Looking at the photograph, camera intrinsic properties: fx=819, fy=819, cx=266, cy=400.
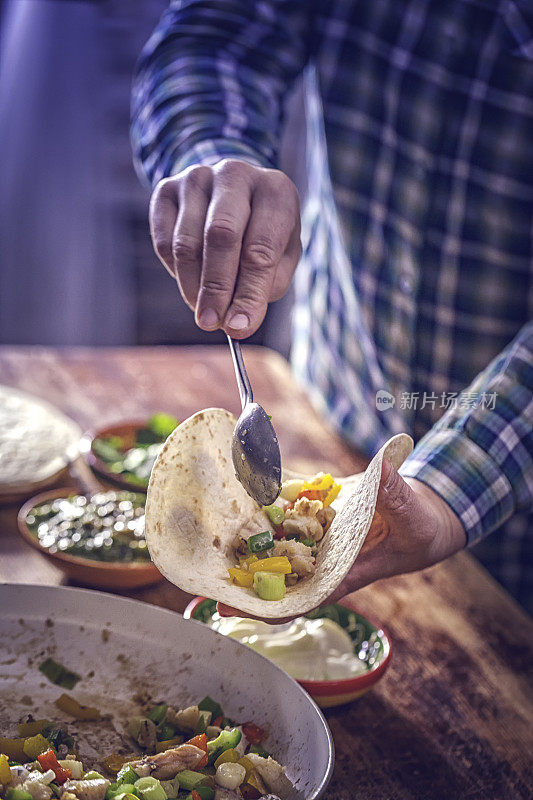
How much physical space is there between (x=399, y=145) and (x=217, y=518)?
1.24 meters

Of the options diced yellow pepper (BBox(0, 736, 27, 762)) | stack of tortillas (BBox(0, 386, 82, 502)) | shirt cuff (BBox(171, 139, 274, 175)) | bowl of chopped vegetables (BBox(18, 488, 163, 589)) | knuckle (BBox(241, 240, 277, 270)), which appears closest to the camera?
diced yellow pepper (BBox(0, 736, 27, 762))

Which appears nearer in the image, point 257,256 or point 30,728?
point 30,728

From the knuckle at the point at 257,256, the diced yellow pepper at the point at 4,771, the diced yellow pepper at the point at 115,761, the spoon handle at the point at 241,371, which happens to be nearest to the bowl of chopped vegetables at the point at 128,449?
the spoon handle at the point at 241,371

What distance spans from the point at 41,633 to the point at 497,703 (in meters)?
0.88

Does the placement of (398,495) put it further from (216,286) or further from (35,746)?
(35,746)

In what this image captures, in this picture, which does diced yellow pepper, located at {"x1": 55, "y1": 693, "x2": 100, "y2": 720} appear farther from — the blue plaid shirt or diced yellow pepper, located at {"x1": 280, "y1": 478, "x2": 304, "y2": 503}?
the blue plaid shirt

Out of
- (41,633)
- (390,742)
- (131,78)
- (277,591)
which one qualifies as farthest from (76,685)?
(131,78)

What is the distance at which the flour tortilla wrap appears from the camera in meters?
1.35

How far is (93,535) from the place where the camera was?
186 centimetres

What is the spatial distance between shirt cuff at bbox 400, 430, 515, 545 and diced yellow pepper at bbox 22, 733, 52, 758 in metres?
0.81

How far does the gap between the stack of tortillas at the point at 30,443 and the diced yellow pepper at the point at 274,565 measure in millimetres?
822

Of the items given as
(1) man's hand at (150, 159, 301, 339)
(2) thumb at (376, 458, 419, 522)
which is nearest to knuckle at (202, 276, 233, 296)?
(1) man's hand at (150, 159, 301, 339)

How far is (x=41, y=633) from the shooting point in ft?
4.88

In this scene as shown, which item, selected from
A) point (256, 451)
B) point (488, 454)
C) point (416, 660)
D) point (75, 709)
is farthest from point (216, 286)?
point (416, 660)
